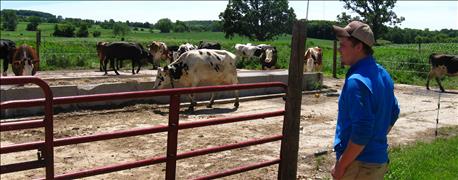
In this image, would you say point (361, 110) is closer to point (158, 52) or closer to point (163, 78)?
point (163, 78)

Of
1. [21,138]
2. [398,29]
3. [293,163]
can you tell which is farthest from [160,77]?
[398,29]

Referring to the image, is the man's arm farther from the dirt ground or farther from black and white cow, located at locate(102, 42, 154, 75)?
black and white cow, located at locate(102, 42, 154, 75)

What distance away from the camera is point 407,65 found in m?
22.7

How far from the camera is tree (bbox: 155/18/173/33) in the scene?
313ft

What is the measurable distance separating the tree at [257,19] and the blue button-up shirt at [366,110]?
68366mm

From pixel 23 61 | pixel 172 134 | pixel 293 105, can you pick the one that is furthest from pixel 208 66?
pixel 172 134

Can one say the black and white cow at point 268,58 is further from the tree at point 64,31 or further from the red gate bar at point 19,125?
the tree at point 64,31

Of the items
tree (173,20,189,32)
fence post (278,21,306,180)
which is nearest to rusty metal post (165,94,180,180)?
fence post (278,21,306,180)

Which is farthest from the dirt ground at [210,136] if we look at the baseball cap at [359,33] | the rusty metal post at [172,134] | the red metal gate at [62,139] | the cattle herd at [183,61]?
the baseball cap at [359,33]

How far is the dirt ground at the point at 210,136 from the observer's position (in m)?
7.30

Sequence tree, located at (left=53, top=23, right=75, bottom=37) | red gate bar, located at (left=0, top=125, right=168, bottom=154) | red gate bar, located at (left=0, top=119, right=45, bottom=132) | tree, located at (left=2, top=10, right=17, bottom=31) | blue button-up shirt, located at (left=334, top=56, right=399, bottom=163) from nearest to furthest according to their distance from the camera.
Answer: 1. blue button-up shirt, located at (left=334, top=56, right=399, bottom=163)
2. red gate bar, located at (left=0, top=119, right=45, bottom=132)
3. red gate bar, located at (left=0, top=125, right=168, bottom=154)
4. tree, located at (left=53, top=23, right=75, bottom=37)
5. tree, located at (left=2, top=10, right=17, bottom=31)

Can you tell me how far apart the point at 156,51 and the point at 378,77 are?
19063 mm

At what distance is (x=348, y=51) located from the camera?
12.2 feet

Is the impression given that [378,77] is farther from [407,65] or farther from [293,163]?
[407,65]
